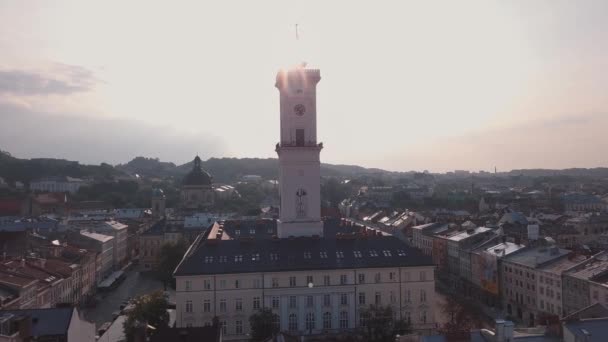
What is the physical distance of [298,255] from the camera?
157 ft

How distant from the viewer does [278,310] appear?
4556 centimetres

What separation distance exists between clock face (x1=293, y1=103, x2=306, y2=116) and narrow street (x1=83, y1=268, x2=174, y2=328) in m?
24.7

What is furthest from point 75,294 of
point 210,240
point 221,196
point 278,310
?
point 221,196

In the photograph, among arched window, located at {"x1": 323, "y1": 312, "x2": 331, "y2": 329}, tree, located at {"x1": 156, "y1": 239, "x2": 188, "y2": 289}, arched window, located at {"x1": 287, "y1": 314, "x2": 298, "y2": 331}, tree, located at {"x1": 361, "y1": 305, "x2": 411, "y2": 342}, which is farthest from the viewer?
tree, located at {"x1": 156, "y1": 239, "x2": 188, "y2": 289}

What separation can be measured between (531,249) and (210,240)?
32278mm

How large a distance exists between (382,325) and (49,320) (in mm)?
21367

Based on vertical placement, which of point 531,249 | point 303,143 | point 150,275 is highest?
point 303,143

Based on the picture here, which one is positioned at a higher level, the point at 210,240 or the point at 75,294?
the point at 210,240

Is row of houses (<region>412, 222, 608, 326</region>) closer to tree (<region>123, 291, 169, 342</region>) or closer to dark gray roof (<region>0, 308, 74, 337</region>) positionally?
tree (<region>123, 291, 169, 342</region>)

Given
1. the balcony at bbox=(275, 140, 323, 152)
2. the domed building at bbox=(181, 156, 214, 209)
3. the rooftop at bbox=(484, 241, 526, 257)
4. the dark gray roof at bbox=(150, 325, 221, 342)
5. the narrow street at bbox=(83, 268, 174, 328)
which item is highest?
the balcony at bbox=(275, 140, 323, 152)

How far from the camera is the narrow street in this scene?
185 feet

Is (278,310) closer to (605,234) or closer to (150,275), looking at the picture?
(150,275)

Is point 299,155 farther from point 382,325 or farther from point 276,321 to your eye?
point 382,325

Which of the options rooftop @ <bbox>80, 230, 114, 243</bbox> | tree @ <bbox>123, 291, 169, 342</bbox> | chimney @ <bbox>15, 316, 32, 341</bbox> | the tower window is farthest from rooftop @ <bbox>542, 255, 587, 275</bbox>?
rooftop @ <bbox>80, 230, 114, 243</bbox>
